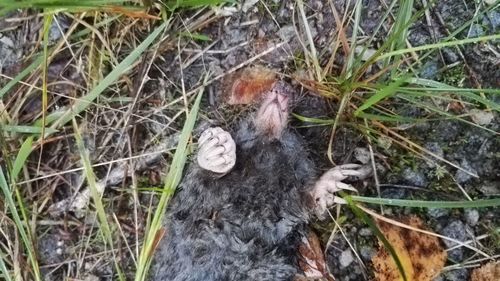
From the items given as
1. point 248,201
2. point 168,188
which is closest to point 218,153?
point 248,201

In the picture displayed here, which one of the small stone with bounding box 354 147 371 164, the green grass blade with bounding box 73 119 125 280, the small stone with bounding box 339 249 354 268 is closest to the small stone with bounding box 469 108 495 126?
the small stone with bounding box 354 147 371 164

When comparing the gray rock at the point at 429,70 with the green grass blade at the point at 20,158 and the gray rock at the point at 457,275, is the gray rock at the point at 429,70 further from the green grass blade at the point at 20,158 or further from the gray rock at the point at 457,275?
the green grass blade at the point at 20,158

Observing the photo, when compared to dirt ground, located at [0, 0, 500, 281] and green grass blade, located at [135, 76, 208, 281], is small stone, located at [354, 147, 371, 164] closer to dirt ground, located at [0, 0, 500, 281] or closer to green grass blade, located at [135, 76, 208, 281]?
dirt ground, located at [0, 0, 500, 281]

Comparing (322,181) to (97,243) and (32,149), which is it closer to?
(97,243)

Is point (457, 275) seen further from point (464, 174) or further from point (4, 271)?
point (4, 271)

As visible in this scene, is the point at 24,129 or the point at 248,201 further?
Answer: the point at 24,129

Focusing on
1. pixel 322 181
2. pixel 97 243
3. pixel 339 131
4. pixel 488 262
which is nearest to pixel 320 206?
pixel 322 181

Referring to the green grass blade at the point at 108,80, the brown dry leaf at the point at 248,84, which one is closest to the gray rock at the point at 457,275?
the brown dry leaf at the point at 248,84
